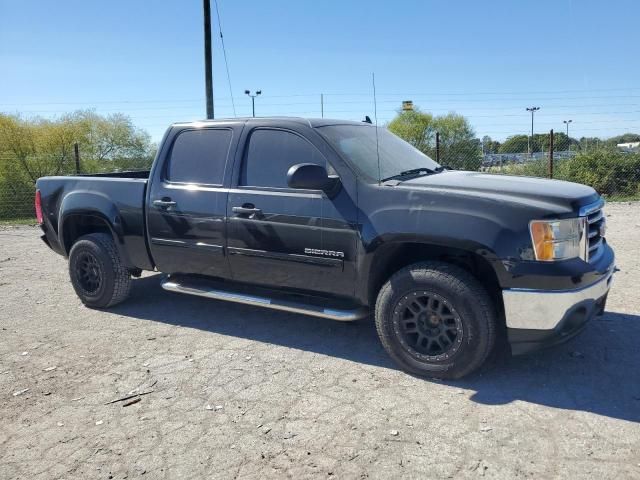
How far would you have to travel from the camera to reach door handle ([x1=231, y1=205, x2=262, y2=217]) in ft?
13.9

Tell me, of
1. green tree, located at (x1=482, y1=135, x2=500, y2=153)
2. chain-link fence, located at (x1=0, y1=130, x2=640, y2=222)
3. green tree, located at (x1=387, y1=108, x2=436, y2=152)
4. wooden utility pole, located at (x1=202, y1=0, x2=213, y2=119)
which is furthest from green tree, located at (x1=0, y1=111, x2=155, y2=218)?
green tree, located at (x1=387, y1=108, x2=436, y2=152)

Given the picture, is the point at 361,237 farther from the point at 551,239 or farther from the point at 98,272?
the point at 98,272

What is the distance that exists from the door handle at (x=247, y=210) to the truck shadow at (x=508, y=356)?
113 centimetres

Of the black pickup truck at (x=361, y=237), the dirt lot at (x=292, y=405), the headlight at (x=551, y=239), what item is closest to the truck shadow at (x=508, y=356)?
the dirt lot at (x=292, y=405)

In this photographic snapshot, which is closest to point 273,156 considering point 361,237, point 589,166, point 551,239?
point 361,237

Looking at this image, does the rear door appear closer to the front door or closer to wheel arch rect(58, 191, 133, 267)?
the front door

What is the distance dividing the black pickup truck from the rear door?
13 millimetres

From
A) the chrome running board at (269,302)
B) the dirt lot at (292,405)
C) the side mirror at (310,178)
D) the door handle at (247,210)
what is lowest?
the dirt lot at (292,405)

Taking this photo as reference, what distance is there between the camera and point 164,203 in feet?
15.6

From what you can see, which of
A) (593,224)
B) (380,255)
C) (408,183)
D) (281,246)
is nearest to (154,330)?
(281,246)

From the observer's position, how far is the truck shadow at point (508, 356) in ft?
11.0

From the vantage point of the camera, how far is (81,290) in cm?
554

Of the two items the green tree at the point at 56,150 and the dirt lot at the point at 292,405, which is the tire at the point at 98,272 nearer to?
the dirt lot at the point at 292,405

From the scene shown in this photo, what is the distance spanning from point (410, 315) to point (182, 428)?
1.70 m
